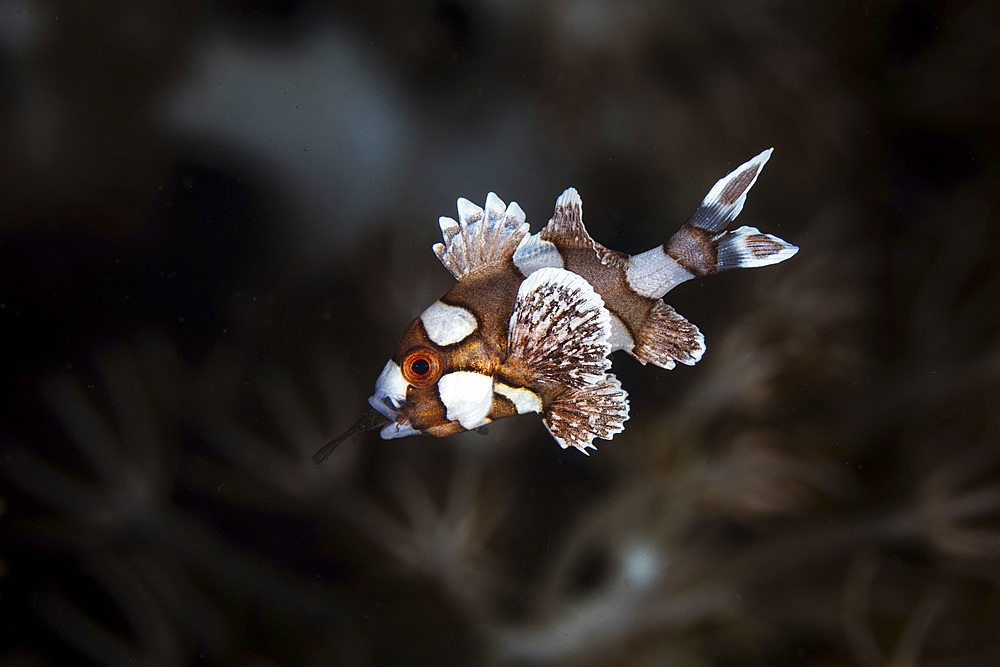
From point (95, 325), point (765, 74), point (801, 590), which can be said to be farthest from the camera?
point (801, 590)

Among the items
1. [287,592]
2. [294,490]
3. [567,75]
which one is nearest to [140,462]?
[294,490]

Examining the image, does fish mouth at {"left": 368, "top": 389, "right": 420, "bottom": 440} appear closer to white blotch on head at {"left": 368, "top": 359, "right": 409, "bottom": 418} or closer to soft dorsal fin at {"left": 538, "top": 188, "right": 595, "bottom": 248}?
white blotch on head at {"left": 368, "top": 359, "right": 409, "bottom": 418}

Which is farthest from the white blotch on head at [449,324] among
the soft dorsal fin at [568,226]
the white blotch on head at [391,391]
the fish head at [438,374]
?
the soft dorsal fin at [568,226]

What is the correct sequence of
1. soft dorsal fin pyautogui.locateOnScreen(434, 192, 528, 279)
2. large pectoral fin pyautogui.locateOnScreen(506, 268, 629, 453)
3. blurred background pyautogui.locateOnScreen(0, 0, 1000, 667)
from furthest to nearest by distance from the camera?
blurred background pyautogui.locateOnScreen(0, 0, 1000, 667) → soft dorsal fin pyautogui.locateOnScreen(434, 192, 528, 279) → large pectoral fin pyautogui.locateOnScreen(506, 268, 629, 453)

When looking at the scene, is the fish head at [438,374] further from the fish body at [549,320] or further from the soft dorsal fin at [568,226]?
the soft dorsal fin at [568,226]

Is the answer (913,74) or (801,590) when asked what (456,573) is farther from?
(913,74)

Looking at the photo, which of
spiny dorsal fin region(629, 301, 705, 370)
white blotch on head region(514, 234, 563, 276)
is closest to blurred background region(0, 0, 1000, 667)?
spiny dorsal fin region(629, 301, 705, 370)

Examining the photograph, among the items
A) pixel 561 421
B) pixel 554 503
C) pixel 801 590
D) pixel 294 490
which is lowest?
pixel 801 590
